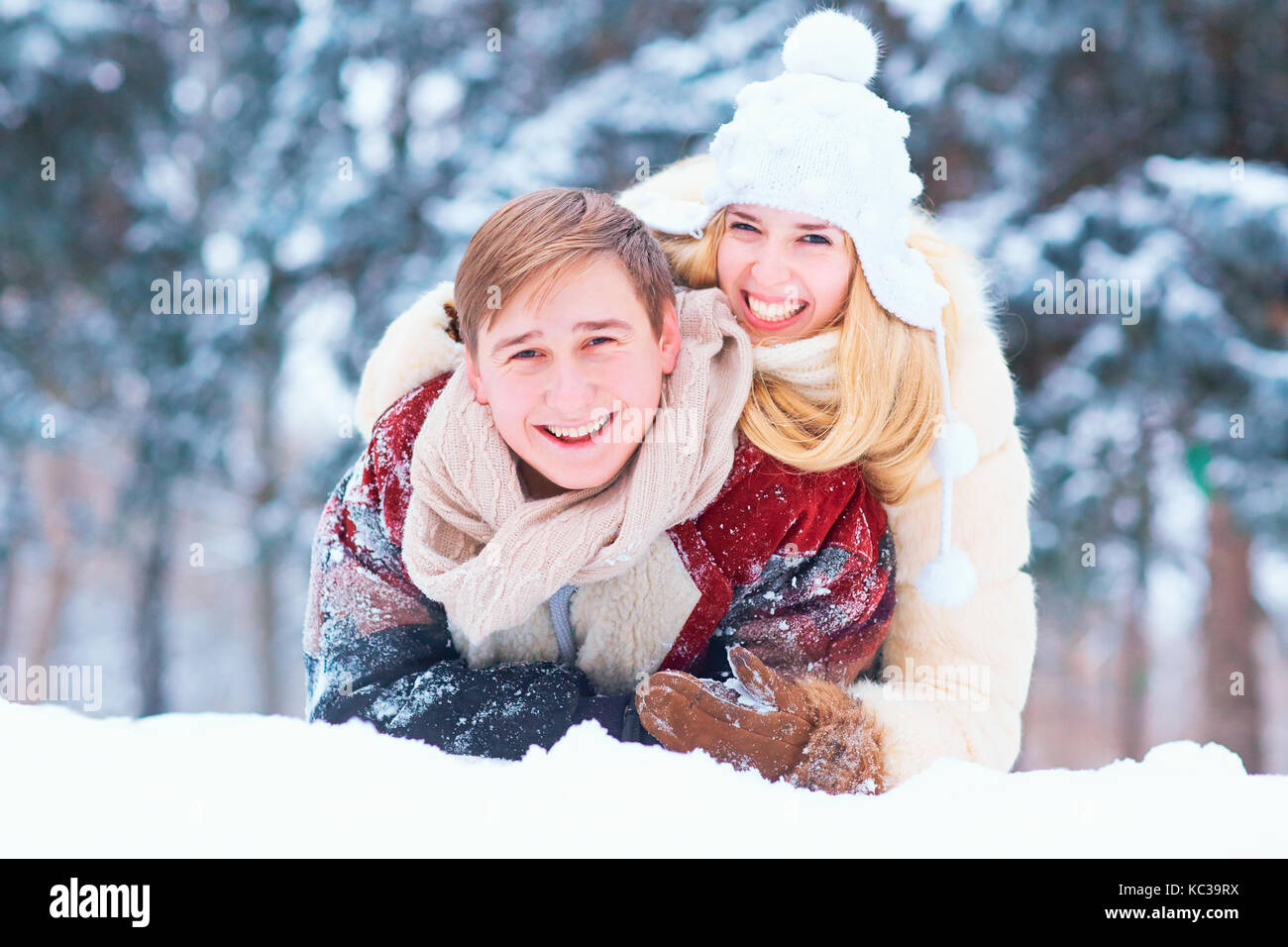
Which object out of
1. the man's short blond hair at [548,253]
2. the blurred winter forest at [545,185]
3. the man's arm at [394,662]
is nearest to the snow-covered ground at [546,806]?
the man's arm at [394,662]

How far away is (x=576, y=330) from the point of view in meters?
2.20

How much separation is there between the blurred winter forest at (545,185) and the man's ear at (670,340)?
10.4 feet

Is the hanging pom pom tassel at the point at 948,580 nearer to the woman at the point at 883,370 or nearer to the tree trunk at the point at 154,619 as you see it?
the woman at the point at 883,370

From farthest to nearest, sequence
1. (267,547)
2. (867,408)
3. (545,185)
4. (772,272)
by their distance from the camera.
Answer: (267,547) < (545,185) < (772,272) < (867,408)

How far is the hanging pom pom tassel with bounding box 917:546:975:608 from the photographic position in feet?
8.39

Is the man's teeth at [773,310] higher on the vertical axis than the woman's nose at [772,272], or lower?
lower

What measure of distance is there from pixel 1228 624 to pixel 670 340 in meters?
6.31

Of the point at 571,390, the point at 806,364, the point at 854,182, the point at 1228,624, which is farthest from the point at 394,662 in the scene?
the point at 1228,624

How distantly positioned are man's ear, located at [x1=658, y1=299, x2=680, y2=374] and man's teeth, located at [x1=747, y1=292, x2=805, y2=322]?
0.29 m

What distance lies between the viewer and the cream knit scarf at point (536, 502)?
220 cm

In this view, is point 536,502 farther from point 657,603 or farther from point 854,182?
point 854,182

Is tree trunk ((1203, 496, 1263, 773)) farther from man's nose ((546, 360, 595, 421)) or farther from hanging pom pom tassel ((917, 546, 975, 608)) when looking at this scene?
man's nose ((546, 360, 595, 421))

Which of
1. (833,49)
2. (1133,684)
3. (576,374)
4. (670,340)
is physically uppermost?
(833,49)
